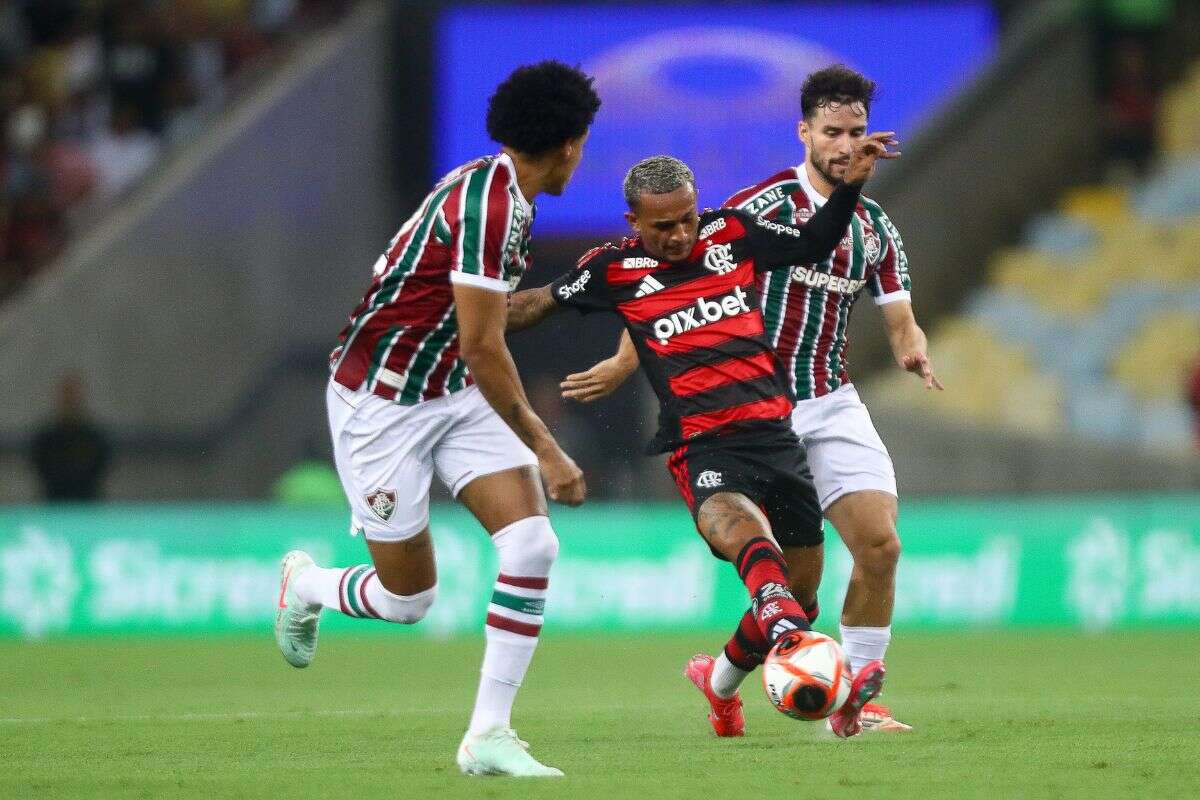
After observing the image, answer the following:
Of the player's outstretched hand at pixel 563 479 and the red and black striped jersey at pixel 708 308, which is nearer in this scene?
the player's outstretched hand at pixel 563 479

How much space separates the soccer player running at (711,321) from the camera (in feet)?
22.2

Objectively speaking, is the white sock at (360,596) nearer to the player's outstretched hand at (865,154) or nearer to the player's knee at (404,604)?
the player's knee at (404,604)

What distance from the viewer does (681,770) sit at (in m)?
6.11

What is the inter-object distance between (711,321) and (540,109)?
1.09m

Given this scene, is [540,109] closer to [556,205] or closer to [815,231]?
[815,231]

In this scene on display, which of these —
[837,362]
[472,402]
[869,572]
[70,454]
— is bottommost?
[70,454]

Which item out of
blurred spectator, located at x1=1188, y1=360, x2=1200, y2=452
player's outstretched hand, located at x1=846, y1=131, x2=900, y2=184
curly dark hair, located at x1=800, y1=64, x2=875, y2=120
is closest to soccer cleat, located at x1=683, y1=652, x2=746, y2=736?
player's outstretched hand, located at x1=846, y1=131, x2=900, y2=184

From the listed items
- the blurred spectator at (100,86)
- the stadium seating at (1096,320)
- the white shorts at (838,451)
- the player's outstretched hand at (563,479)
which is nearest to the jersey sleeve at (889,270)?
the white shorts at (838,451)

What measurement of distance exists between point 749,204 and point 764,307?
0.40m

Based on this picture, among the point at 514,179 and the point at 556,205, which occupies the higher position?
the point at 514,179

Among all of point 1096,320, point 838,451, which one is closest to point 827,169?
point 838,451

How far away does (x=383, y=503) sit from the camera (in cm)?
676

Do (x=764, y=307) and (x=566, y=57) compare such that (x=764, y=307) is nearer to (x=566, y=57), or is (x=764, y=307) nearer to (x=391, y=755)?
(x=391, y=755)

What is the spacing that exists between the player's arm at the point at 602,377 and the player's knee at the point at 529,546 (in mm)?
822
